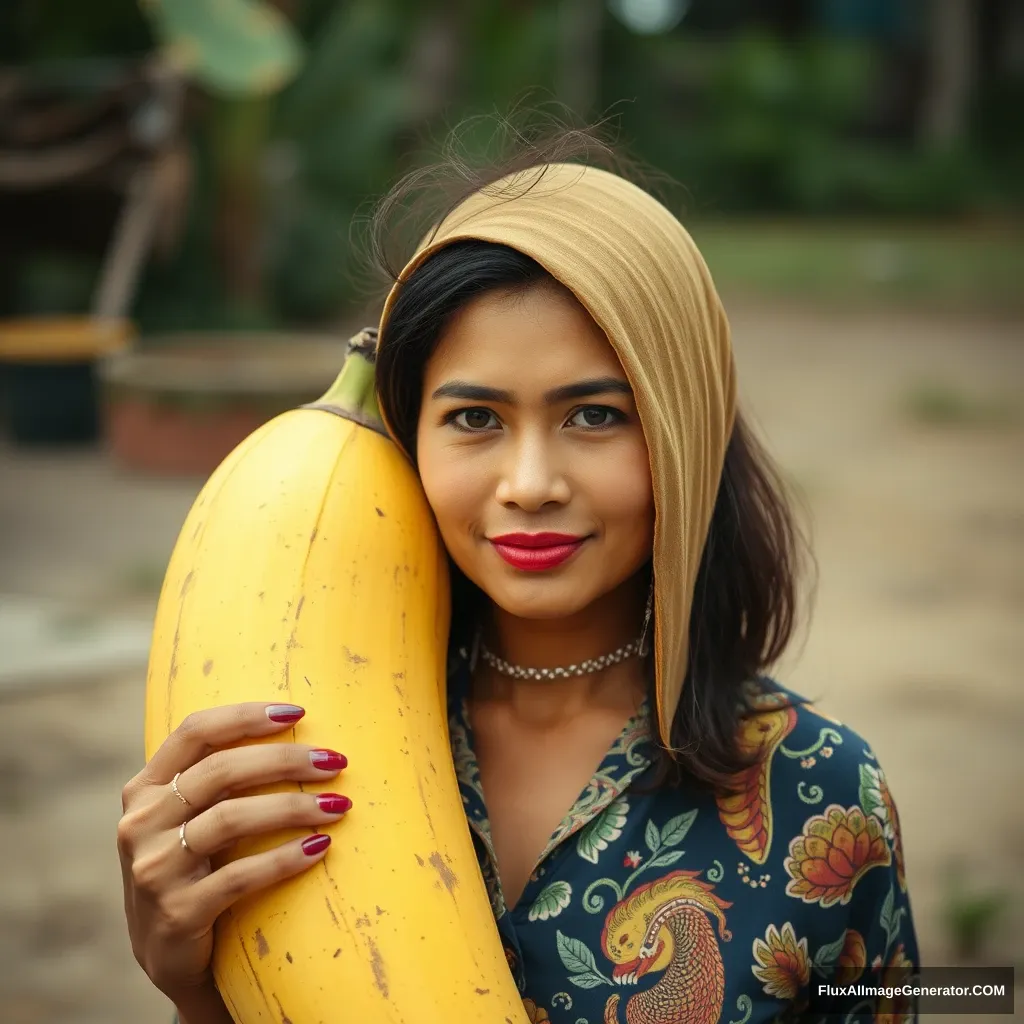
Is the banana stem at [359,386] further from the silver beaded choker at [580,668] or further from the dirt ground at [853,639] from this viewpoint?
the dirt ground at [853,639]

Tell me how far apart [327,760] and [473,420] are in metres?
0.40

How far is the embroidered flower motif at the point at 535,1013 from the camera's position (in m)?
1.44

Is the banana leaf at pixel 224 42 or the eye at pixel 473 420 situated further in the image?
the banana leaf at pixel 224 42

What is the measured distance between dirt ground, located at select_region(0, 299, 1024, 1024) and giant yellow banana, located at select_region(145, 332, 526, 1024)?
1646mm

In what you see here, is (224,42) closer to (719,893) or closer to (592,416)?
(592,416)

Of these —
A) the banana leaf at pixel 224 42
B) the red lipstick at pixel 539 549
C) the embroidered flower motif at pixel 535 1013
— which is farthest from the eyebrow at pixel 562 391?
the banana leaf at pixel 224 42

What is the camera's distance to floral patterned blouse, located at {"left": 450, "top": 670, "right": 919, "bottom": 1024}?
1.42 m

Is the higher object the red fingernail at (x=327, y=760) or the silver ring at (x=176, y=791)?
the red fingernail at (x=327, y=760)

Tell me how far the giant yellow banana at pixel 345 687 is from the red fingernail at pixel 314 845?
0.02 metres

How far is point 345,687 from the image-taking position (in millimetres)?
1388

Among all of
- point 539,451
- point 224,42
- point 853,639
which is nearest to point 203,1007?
point 539,451

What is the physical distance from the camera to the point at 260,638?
139 cm

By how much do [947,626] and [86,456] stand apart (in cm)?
558

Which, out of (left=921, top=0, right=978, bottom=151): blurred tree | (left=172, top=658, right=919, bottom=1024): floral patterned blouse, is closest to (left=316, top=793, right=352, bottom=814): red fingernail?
(left=172, top=658, right=919, bottom=1024): floral patterned blouse
